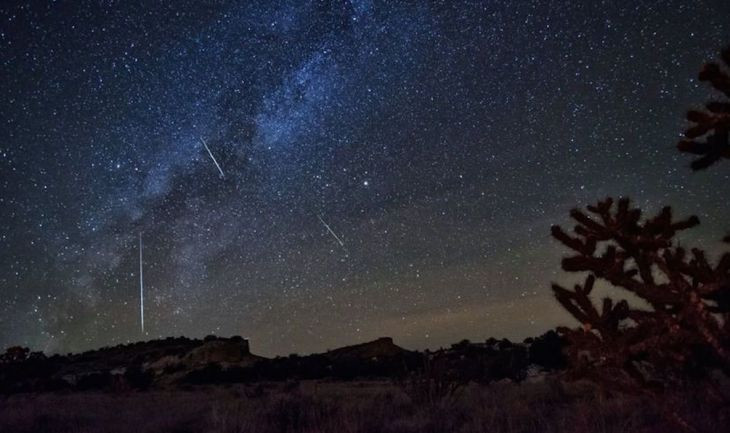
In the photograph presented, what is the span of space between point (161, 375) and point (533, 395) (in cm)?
3064

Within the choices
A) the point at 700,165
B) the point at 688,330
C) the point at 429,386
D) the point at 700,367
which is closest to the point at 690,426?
the point at 688,330

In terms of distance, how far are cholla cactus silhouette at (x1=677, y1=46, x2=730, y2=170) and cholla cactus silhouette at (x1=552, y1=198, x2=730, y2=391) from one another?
1215 mm

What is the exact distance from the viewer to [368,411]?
475 inches

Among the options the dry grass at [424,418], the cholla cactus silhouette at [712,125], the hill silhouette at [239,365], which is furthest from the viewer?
the hill silhouette at [239,365]

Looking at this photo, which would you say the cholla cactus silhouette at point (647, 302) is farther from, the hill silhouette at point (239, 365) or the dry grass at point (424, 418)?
the hill silhouette at point (239, 365)

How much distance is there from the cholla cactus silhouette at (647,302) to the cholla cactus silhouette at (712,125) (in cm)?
122

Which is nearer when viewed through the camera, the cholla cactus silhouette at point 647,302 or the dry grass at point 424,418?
the cholla cactus silhouette at point 647,302

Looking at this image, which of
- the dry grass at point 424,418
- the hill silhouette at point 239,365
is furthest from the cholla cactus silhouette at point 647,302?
the hill silhouette at point 239,365

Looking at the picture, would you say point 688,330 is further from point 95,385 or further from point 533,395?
point 95,385

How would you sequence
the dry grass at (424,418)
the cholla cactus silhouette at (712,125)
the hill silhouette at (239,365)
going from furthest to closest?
the hill silhouette at (239,365) → the dry grass at (424,418) → the cholla cactus silhouette at (712,125)

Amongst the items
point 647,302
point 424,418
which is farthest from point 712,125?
point 424,418

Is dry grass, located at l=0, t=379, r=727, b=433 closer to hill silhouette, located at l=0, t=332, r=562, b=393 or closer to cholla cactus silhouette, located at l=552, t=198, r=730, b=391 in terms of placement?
cholla cactus silhouette, located at l=552, t=198, r=730, b=391

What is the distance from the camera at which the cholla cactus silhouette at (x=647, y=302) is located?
6.15 meters

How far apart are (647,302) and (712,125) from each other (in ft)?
7.10
